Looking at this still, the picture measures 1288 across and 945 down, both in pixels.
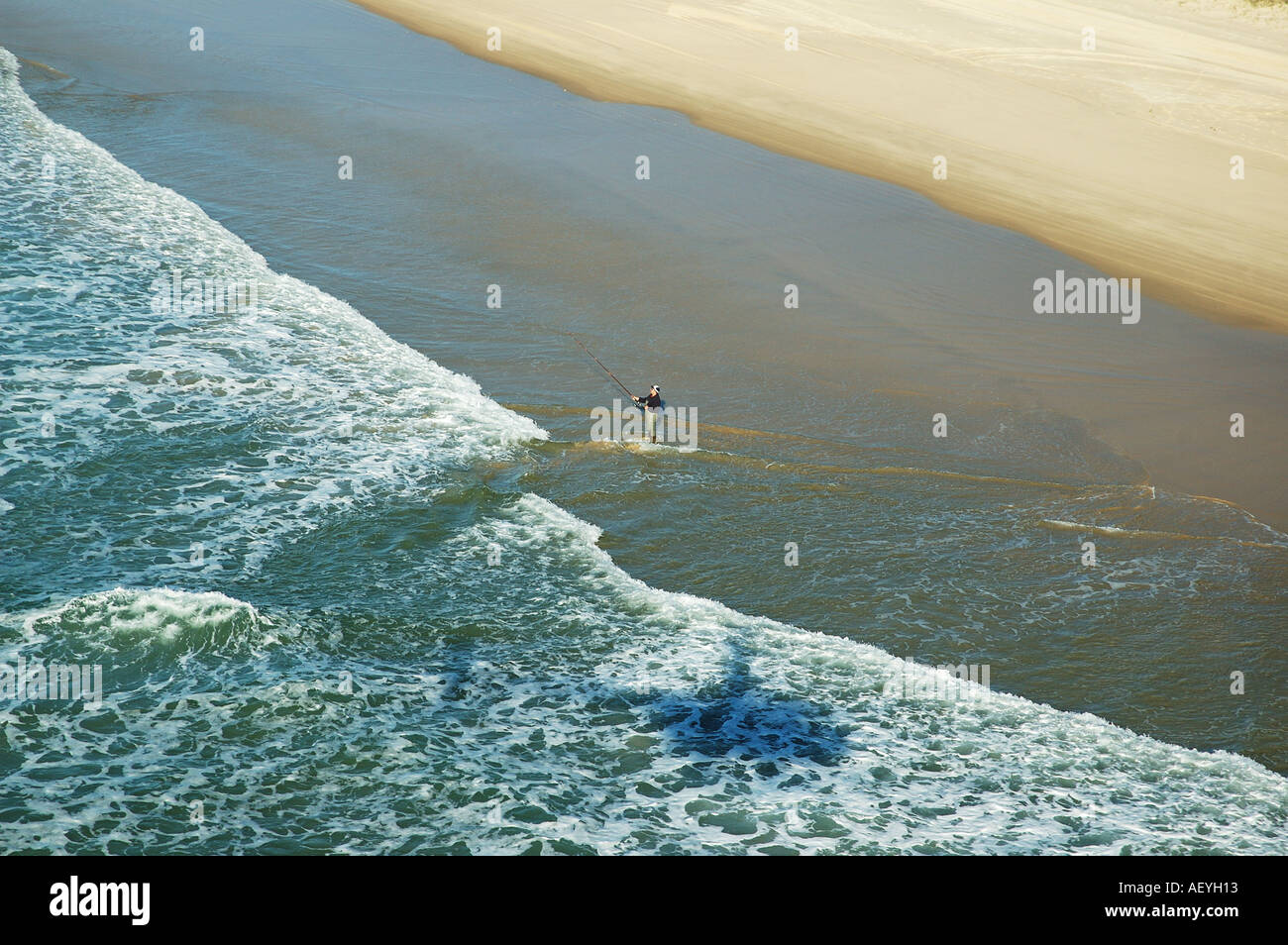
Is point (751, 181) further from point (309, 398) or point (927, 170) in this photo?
point (309, 398)

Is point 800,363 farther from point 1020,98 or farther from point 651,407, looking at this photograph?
point 1020,98

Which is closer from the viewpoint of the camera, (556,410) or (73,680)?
(73,680)

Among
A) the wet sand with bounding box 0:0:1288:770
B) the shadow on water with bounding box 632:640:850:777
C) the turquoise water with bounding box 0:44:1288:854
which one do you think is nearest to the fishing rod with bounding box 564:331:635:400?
the wet sand with bounding box 0:0:1288:770

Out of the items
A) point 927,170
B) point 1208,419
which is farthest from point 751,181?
point 1208,419

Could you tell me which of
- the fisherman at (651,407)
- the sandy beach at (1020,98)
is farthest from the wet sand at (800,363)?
the sandy beach at (1020,98)

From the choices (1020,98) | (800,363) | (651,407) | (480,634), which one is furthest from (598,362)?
(1020,98)
